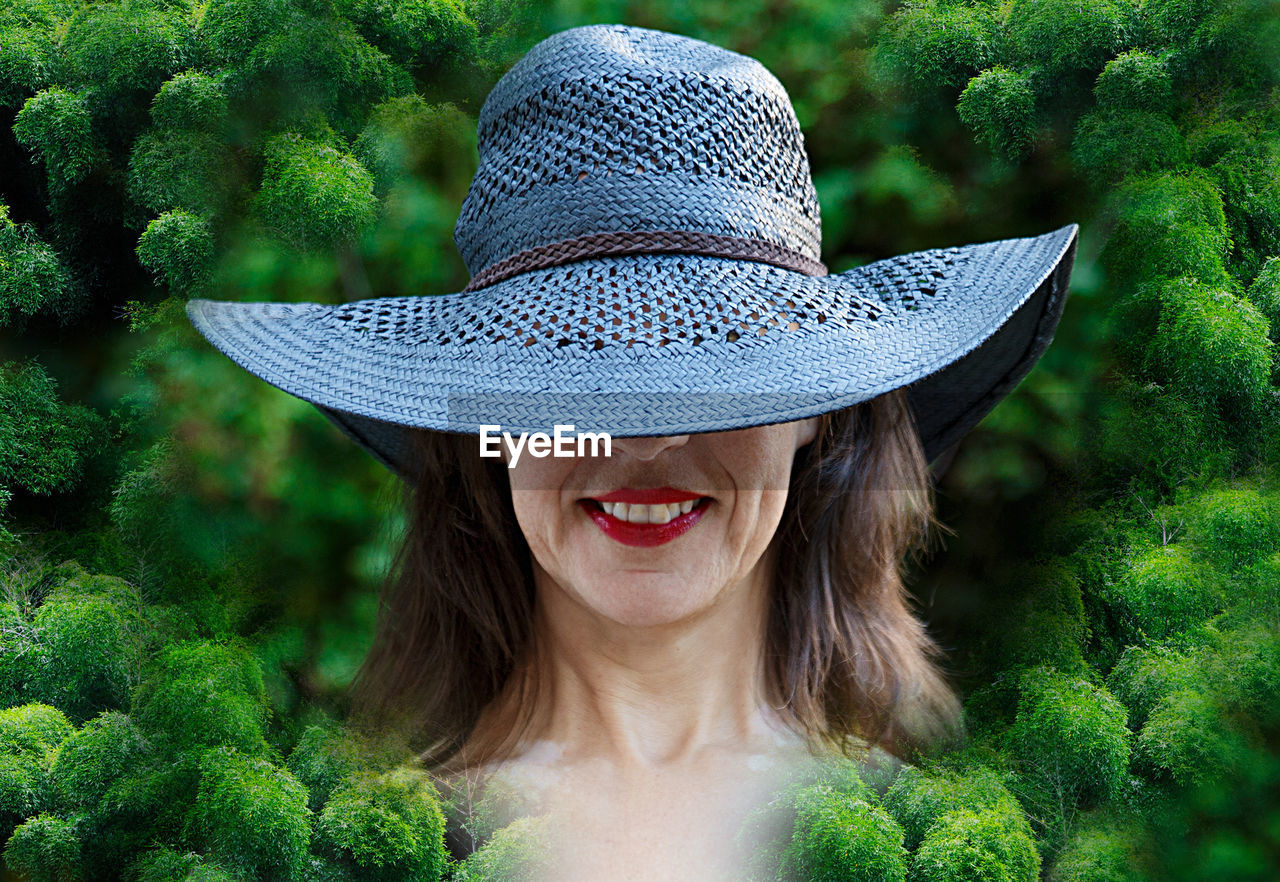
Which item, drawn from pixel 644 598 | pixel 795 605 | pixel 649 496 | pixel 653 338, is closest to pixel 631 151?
pixel 653 338

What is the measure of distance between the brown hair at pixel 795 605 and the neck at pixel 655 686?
7 centimetres

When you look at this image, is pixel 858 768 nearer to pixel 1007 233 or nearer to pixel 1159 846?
pixel 1159 846

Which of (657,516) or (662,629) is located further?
(662,629)

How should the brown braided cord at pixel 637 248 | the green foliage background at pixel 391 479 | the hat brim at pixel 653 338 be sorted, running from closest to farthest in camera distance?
the hat brim at pixel 653 338, the brown braided cord at pixel 637 248, the green foliage background at pixel 391 479

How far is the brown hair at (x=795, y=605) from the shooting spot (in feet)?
4.97

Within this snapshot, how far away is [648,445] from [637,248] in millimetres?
241

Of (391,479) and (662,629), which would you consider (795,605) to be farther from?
(391,479)

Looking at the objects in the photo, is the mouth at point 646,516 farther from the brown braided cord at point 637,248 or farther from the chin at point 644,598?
the brown braided cord at point 637,248

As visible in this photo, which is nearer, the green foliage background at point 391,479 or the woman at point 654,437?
the woman at point 654,437

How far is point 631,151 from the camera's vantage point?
49.8 inches

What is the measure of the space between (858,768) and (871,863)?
0.17 metres

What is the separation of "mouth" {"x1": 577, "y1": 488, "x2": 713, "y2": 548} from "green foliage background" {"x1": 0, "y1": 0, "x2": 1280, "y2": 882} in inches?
16.2

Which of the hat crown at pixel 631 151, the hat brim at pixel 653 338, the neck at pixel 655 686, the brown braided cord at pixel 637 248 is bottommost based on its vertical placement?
the neck at pixel 655 686

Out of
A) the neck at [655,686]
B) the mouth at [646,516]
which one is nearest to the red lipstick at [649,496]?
the mouth at [646,516]
